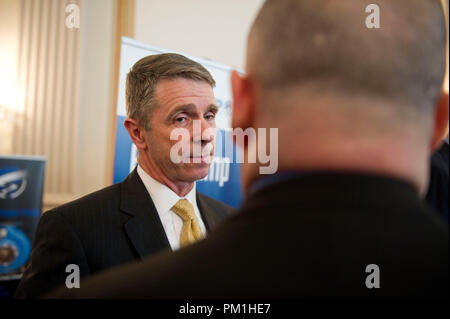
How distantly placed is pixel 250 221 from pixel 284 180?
67 mm

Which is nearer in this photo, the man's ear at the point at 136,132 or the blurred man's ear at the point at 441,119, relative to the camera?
the blurred man's ear at the point at 441,119

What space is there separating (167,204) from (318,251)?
2.36 ft

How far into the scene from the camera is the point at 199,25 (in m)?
2.31

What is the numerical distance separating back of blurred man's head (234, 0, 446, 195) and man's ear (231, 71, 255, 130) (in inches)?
0.6

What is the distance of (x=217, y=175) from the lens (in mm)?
1628

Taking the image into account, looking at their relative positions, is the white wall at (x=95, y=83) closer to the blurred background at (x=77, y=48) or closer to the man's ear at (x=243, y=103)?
the blurred background at (x=77, y=48)

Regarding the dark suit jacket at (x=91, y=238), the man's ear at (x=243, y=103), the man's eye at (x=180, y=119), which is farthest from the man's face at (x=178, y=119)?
the man's ear at (x=243, y=103)

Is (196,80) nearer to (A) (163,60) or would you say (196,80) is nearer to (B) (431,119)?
(A) (163,60)

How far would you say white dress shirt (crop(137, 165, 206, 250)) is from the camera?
1.08 metres

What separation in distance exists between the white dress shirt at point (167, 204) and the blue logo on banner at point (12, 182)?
1843 mm

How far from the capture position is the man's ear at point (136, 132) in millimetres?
1143

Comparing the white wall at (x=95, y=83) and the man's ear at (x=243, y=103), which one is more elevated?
the white wall at (x=95, y=83)

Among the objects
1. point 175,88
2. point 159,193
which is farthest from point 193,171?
point 175,88

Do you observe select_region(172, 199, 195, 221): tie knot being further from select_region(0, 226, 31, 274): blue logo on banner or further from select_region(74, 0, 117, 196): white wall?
select_region(0, 226, 31, 274): blue logo on banner
